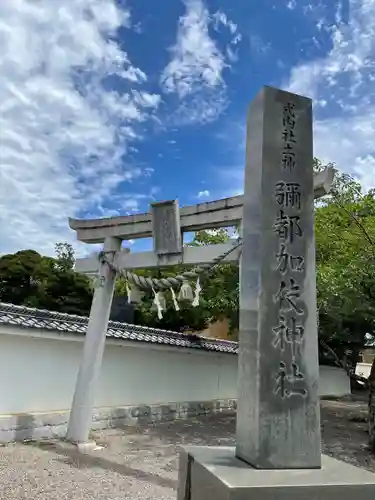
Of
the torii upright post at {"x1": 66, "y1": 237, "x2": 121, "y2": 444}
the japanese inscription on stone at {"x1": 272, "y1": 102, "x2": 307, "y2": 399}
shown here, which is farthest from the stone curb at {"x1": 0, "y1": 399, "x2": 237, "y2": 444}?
the japanese inscription on stone at {"x1": 272, "y1": 102, "x2": 307, "y2": 399}

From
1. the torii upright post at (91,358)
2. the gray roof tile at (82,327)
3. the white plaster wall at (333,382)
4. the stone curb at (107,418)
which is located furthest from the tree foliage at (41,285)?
the torii upright post at (91,358)

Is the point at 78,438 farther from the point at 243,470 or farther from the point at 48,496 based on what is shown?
the point at 243,470

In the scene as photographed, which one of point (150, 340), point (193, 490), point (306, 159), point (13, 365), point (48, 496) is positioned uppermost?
point (306, 159)

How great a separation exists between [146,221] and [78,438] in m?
3.92

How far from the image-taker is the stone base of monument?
7.47ft

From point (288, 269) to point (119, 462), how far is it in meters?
5.08

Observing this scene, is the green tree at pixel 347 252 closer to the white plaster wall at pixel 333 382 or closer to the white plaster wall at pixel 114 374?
the white plaster wall at pixel 114 374

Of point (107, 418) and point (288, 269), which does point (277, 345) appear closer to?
point (288, 269)

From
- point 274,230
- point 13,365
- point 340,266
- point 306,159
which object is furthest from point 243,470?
point 340,266

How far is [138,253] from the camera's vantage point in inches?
313

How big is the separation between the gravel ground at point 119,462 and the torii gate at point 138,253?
872mm

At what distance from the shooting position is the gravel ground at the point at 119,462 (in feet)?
17.0

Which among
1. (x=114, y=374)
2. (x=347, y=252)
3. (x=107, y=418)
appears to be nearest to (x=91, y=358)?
(x=107, y=418)

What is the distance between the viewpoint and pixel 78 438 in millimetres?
7523
